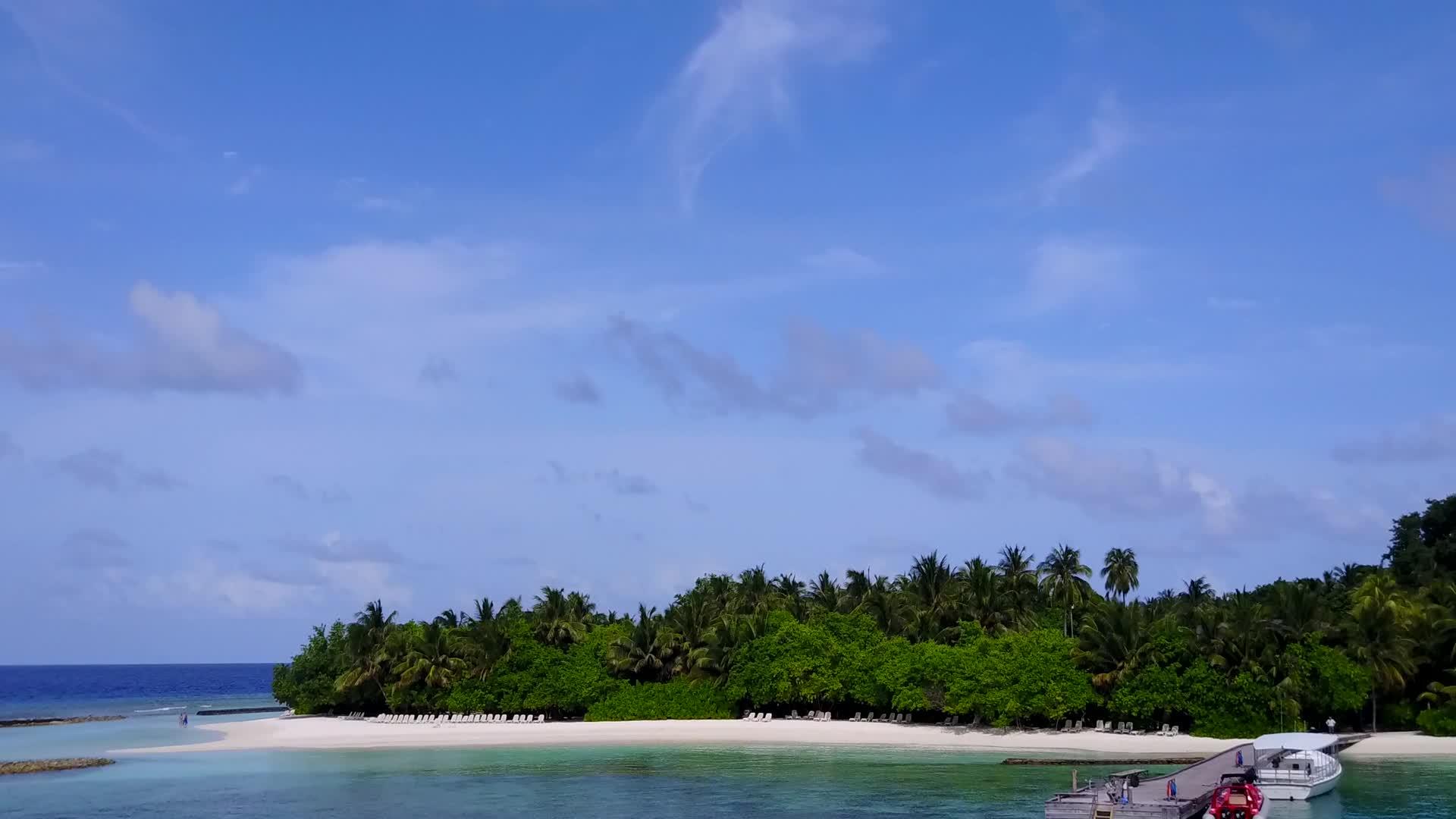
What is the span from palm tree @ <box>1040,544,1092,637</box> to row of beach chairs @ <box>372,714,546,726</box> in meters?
36.9

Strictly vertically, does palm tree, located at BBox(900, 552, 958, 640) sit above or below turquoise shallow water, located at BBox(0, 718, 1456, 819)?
above

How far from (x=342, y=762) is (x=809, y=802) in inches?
1220

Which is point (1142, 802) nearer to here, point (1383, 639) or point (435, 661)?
point (1383, 639)

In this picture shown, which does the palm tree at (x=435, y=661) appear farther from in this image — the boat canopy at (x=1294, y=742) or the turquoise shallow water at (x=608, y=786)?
the boat canopy at (x=1294, y=742)

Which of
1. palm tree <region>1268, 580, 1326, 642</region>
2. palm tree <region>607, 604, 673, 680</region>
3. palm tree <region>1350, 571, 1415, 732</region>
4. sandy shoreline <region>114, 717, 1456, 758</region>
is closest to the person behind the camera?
sandy shoreline <region>114, 717, 1456, 758</region>

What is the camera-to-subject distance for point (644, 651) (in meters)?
84.8

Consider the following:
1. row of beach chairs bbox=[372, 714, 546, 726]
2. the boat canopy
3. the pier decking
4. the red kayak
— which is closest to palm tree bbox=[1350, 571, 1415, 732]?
the boat canopy

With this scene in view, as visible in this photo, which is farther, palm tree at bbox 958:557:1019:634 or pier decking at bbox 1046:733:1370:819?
palm tree at bbox 958:557:1019:634

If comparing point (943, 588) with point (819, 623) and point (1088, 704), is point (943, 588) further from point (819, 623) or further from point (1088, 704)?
point (1088, 704)

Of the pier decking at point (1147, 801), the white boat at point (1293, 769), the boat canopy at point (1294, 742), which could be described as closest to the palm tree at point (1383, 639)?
the boat canopy at point (1294, 742)

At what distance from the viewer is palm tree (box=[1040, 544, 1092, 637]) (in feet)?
292

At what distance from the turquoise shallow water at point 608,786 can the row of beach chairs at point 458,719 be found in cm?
1370

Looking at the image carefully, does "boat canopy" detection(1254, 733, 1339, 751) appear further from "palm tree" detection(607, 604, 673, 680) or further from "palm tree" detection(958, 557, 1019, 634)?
"palm tree" detection(607, 604, 673, 680)

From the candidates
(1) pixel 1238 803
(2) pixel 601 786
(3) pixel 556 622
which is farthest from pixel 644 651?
(1) pixel 1238 803
